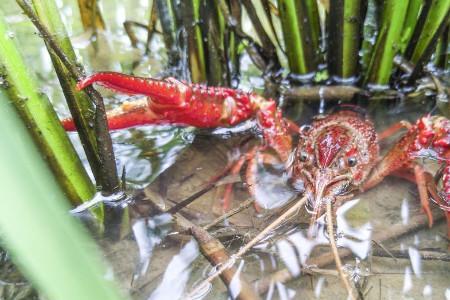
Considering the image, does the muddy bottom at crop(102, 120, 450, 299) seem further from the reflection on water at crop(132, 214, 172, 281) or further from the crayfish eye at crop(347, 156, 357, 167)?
the crayfish eye at crop(347, 156, 357, 167)

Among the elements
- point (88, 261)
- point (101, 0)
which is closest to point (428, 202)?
point (88, 261)

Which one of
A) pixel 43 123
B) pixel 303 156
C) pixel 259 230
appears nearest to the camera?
pixel 43 123

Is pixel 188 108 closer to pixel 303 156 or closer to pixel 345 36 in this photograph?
pixel 303 156

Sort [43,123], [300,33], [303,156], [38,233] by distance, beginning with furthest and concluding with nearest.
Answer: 1. [300,33]
2. [303,156]
3. [43,123]
4. [38,233]

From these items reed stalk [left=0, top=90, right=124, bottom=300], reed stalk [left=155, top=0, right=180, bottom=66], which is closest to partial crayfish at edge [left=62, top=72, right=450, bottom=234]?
reed stalk [left=155, top=0, right=180, bottom=66]

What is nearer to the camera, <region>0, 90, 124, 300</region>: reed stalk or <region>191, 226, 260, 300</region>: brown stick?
<region>0, 90, 124, 300</region>: reed stalk

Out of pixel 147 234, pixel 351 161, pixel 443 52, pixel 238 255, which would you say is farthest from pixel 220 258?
pixel 443 52

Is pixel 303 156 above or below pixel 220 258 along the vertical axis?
above
